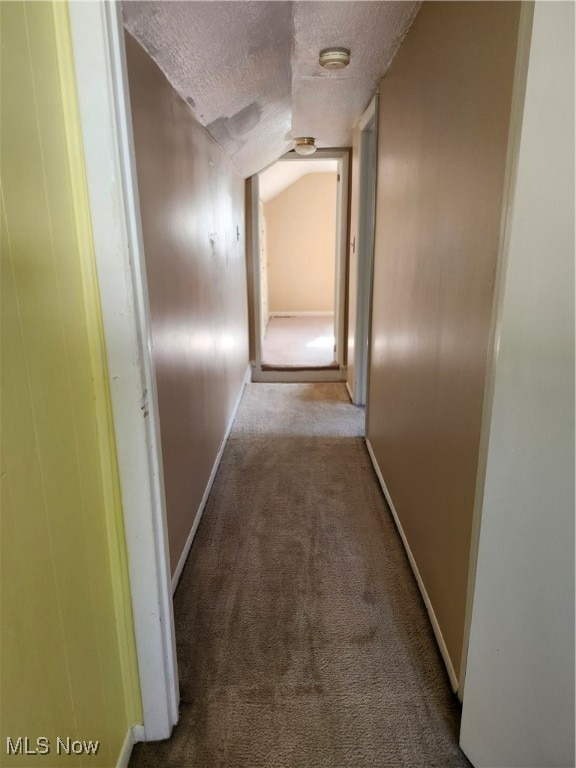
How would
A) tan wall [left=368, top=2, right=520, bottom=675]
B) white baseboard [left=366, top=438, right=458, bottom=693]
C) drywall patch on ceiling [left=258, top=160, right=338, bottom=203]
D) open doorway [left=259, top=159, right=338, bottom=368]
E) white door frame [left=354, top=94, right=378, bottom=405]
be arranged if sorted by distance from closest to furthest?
tan wall [left=368, top=2, right=520, bottom=675]
white baseboard [left=366, top=438, right=458, bottom=693]
white door frame [left=354, top=94, right=378, bottom=405]
drywall patch on ceiling [left=258, top=160, right=338, bottom=203]
open doorway [left=259, top=159, right=338, bottom=368]

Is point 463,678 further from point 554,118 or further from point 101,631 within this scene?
point 554,118

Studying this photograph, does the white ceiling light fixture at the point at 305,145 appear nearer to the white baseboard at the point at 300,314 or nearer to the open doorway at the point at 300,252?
the open doorway at the point at 300,252

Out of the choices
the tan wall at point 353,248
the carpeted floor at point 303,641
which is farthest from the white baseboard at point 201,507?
the tan wall at point 353,248

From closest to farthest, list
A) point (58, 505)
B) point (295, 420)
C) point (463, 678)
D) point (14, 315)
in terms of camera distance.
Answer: point (14, 315), point (58, 505), point (463, 678), point (295, 420)

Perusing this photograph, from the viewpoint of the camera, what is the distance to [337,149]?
407 centimetres

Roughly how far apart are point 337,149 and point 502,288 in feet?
11.8

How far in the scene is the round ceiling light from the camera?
198cm

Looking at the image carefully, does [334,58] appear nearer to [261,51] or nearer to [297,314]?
[261,51]

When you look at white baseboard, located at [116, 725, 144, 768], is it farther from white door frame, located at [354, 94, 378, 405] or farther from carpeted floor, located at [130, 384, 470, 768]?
white door frame, located at [354, 94, 378, 405]

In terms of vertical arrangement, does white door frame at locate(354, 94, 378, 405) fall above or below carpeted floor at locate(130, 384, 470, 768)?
above

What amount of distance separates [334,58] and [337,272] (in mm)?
2373

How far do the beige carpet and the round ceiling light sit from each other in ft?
9.15

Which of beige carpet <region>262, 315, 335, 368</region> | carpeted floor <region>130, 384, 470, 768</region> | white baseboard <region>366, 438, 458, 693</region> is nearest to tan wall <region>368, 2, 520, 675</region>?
white baseboard <region>366, 438, 458, 693</region>

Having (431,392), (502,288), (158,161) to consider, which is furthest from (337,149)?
(502,288)
